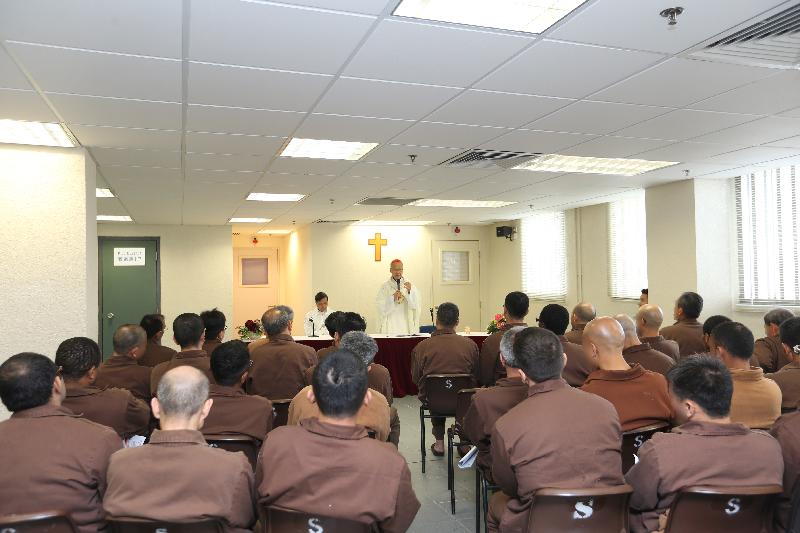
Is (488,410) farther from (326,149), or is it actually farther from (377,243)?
(377,243)

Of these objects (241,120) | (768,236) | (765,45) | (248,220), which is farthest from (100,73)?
(248,220)

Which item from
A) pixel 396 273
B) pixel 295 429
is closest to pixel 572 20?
pixel 295 429

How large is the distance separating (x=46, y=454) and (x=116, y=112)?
8.42 feet

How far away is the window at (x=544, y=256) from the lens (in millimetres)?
10047

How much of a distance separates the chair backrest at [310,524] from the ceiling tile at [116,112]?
2.78m

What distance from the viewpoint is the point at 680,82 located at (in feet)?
11.3

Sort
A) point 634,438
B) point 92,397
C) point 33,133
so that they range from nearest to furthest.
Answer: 1. point 634,438
2. point 92,397
3. point 33,133

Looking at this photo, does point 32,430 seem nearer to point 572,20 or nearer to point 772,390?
point 572,20

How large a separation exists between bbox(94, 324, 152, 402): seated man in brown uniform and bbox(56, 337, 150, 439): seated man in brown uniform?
0.82 m

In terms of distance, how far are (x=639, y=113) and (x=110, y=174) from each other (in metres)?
4.87

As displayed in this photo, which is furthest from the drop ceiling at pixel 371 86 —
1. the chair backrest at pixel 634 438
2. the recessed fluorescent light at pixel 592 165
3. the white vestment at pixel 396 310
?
the white vestment at pixel 396 310

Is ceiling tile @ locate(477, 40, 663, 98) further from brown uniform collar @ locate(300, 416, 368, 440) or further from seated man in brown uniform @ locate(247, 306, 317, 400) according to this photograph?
seated man in brown uniform @ locate(247, 306, 317, 400)

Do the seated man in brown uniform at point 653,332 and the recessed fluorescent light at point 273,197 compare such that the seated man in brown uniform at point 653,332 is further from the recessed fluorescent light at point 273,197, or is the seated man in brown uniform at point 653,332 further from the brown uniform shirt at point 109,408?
the recessed fluorescent light at point 273,197

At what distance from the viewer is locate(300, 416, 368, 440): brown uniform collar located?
1.87 metres
